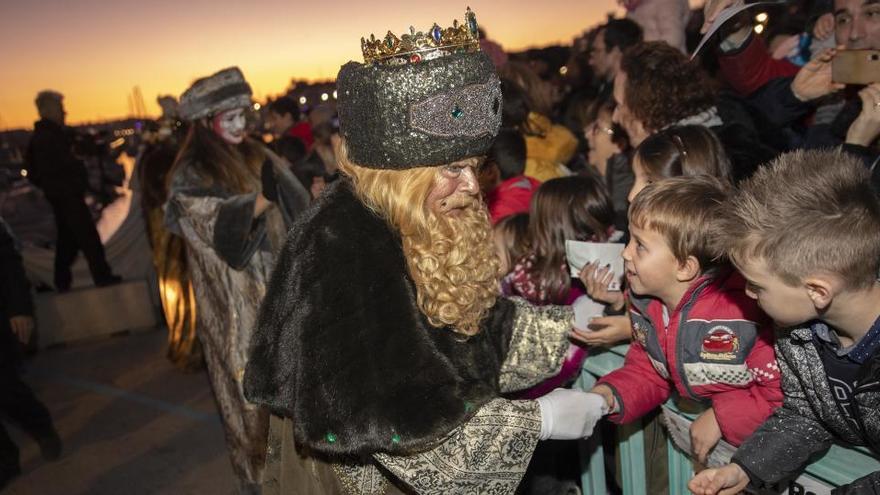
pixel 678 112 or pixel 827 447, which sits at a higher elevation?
pixel 678 112

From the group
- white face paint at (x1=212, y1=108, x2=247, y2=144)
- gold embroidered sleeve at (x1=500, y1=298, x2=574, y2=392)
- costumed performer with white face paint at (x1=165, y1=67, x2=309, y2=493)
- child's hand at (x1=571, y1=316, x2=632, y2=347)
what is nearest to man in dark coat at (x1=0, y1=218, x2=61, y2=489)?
costumed performer with white face paint at (x1=165, y1=67, x2=309, y2=493)

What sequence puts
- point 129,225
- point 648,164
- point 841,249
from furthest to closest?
point 129,225 → point 648,164 → point 841,249

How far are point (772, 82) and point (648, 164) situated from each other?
1127 millimetres

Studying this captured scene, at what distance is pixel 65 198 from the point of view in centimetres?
783

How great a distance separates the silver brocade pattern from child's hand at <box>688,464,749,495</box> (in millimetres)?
1046

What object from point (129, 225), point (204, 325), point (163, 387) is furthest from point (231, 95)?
point (129, 225)

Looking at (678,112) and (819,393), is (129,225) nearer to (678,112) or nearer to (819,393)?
(678,112)

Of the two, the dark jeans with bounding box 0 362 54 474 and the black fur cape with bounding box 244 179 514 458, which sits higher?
the black fur cape with bounding box 244 179 514 458

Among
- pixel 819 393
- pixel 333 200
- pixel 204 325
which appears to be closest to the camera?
pixel 819 393

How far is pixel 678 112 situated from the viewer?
331 centimetres

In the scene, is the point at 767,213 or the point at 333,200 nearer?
the point at 767,213

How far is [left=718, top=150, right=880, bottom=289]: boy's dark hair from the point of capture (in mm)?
1513

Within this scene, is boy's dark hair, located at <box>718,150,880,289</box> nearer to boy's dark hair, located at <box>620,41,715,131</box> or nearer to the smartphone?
the smartphone

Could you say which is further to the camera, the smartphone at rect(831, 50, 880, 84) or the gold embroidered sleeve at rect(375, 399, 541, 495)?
the smartphone at rect(831, 50, 880, 84)
